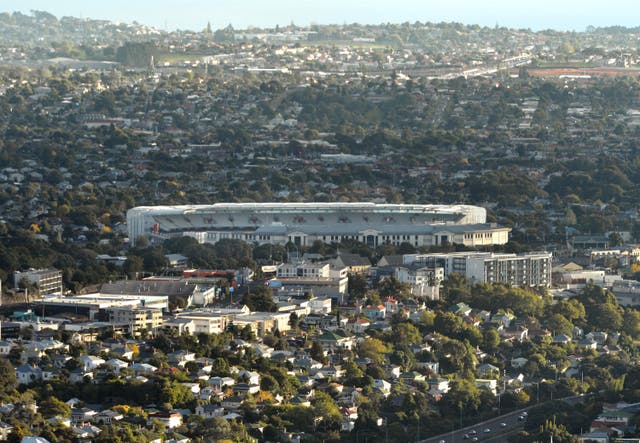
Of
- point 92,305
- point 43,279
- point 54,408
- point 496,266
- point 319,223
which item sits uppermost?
point 54,408

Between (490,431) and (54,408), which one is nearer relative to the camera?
(54,408)

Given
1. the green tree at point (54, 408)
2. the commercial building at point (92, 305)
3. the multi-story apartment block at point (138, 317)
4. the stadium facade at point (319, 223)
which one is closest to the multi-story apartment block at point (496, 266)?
the stadium facade at point (319, 223)

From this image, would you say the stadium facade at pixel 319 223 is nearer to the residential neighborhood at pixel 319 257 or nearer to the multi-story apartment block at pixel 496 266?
the residential neighborhood at pixel 319 257

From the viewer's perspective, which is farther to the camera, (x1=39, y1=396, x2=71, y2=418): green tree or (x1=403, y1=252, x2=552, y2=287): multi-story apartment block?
(x1=403, y1=252, x2=552, y2=287): multi-story apartment block

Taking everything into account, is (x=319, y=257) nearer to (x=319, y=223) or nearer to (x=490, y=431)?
(x=319, y=223)

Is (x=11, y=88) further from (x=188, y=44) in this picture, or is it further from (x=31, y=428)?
(x=31, y=428)

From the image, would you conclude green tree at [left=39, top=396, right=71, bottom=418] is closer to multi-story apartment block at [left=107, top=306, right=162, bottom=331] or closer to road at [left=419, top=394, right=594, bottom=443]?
road at [left=419, top=394, right=594, bottom=443]

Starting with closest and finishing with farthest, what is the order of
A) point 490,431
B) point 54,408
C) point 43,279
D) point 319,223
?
point 54,408, point 490,431, point 43,279, point 319,223

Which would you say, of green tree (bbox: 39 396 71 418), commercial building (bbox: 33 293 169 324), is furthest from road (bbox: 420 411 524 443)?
commercial building (bbox: 33 293 169 324)

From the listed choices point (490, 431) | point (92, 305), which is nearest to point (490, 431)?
point (490, 431)
